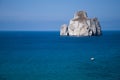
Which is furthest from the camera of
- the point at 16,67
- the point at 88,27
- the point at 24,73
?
the point at 88,27

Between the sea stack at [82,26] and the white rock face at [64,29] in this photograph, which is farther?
the white rock face at [64,29]

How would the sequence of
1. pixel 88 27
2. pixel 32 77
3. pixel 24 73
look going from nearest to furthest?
pixel 32 77 < pixel 24 73 < pixel 88 27

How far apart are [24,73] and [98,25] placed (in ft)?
303

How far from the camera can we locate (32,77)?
98.4 feet

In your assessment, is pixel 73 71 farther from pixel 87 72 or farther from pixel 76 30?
pixel 76 30

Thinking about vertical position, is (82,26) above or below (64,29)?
above

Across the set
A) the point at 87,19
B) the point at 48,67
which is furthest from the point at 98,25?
the point at 48,67

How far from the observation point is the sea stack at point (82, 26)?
117000 millimetres

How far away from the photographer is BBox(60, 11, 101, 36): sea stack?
4606 inches

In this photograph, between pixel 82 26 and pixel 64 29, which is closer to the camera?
pixel 82 26

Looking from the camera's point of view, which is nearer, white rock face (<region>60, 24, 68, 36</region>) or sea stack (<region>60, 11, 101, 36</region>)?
sea stack (<region>60, 11, 101, 36</region>)

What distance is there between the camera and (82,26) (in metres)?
117

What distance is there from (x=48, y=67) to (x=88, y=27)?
8094 cm

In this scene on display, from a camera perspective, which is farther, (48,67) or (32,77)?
(48,67)
